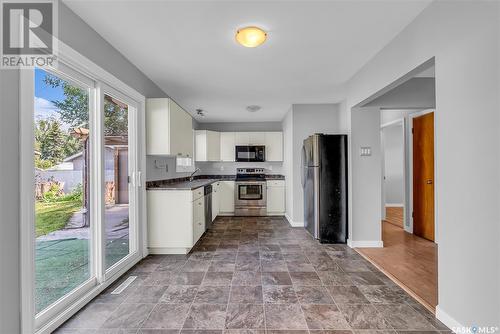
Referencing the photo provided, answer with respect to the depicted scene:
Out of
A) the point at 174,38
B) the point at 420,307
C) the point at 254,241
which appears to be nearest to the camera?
the point at 420,307

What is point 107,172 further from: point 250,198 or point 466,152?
point 250,198

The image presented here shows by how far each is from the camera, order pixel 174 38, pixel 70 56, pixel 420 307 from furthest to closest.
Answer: pixel 174 38
pixel 420 307
pixel 70 56

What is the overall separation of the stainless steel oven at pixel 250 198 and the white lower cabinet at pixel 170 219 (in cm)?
238

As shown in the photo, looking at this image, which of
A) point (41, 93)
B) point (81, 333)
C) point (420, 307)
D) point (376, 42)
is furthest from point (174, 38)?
point (420, 307)

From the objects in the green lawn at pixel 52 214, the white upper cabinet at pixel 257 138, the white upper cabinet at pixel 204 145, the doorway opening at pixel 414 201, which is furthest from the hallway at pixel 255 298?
the white upper cabinet at pixel 257 138

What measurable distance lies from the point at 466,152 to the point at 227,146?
15.9 ft

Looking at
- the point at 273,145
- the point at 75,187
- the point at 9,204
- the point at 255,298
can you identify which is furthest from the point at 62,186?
the point at 273,145

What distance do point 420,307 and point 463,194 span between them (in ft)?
3.50

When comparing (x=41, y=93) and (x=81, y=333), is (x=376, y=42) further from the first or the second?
(x=81, y=333)

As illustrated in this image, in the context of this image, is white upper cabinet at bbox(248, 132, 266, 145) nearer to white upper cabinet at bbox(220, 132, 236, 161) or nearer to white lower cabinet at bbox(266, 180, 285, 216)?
white upper cabinet at bbox(220, 132, 236, 161)

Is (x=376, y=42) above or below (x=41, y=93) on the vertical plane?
above

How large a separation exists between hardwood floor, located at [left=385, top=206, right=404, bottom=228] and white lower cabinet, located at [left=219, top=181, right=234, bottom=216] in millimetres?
3435

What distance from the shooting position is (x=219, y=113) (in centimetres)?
524

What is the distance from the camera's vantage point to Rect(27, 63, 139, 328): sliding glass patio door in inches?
67.7
